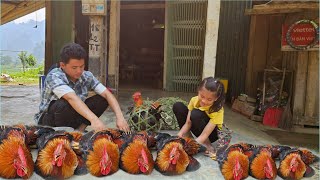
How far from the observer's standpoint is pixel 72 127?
120 inches

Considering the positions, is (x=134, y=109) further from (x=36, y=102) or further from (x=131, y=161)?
(x=36, y=102)

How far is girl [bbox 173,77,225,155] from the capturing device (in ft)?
8.55

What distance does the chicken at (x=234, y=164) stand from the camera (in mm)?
2291

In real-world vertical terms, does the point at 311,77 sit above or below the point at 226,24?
below

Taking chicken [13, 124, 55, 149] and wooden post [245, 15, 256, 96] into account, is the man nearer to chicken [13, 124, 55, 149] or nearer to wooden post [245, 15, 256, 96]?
chicken [13, 124, 55, 149]

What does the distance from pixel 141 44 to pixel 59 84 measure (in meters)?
8.86

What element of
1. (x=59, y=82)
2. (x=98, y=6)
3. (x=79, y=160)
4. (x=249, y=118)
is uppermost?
(x=98, y=6)

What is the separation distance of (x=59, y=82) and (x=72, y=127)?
593 millimetres

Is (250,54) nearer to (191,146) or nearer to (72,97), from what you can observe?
(191,146)

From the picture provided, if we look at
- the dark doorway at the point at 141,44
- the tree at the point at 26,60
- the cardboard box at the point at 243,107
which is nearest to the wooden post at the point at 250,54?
the cardboard box at the point at 243,107

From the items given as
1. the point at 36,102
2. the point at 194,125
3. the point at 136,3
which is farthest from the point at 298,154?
the point at 136,3

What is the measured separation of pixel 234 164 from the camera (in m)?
2.34

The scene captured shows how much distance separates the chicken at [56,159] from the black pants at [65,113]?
0.52 meters

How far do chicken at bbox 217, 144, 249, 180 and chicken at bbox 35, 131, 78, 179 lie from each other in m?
1.17
